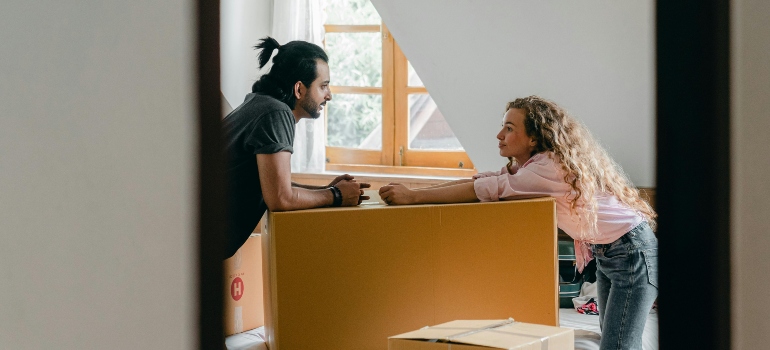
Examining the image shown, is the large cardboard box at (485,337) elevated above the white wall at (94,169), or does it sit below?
below

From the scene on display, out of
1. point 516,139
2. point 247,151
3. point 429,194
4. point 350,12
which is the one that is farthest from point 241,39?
point 429,194

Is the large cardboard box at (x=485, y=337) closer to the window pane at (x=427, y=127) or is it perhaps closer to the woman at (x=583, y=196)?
the woman at (x=583, y=196)

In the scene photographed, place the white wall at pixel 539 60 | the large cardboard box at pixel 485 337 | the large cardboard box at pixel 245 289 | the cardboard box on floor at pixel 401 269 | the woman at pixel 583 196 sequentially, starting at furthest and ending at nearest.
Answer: the white wall at pixel 539 60 → the large cardboard box at pixel 245 289 → the woman at pixel 583 196 → the cardboard box on floor at pixel 401 269 → the large cardboard box at pixel 485 337

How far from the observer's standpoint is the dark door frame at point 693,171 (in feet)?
3.55

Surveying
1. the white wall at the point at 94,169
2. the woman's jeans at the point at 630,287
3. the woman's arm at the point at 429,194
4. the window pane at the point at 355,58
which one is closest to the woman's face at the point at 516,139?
the woman's arm at the point at 429,194

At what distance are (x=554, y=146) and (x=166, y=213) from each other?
114cm

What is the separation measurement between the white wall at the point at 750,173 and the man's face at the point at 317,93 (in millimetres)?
1250

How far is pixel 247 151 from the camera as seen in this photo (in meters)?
1.87

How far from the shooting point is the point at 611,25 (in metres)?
2.41

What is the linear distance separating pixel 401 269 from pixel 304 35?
7.73 feet

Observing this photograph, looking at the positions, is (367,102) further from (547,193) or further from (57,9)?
(57,9)

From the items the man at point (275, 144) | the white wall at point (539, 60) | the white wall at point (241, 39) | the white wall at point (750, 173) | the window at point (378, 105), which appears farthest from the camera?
the window at point (378, 105)

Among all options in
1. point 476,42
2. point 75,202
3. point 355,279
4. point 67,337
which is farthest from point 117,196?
point 476,42

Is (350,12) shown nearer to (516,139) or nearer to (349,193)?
(516,139)
